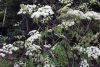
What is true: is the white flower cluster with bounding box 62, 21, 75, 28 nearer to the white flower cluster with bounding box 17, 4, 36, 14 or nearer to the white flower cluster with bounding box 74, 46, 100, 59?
the white flower cluster with bounding box 74, 46, 100, 59

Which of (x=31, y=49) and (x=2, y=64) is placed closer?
(x=31, y=49)

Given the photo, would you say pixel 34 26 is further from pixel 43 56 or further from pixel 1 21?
Result: pixel 43 56

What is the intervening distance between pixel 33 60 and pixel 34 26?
5.56 meters

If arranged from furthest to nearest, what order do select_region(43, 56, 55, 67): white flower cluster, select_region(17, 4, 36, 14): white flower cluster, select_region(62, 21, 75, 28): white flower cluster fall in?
select_region(17, 4, 36, 14): white flower cluster → select_region(43, 56, 55, 67): white flower cluster → select_region(62, 21, 75, 28): white flower cluster

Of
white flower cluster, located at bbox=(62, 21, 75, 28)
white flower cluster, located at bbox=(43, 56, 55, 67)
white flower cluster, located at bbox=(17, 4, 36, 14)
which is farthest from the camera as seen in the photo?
white flower cluster, located at bbox=(17, 4, 36, 14)

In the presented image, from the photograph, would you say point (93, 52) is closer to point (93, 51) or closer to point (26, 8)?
point (93, 51)

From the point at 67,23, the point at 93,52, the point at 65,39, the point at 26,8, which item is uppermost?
the point at 26,8

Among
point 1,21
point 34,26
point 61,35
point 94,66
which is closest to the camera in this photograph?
point 61,35

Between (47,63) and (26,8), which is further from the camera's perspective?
(26,8)

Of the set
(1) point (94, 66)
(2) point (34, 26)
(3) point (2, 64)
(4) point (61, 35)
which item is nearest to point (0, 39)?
(2) point (34, 26)

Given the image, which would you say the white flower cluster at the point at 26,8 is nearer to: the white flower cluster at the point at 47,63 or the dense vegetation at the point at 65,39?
the dense vegetation at the point at 65,39

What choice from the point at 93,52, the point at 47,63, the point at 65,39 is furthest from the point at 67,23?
the point at 47,63

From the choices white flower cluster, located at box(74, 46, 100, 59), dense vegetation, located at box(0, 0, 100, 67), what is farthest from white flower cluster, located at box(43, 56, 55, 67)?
white flower cluster, located at box(74, 46, 100, 59)

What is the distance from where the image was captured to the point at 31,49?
504cm
